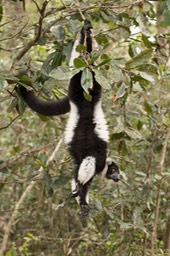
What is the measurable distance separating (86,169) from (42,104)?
564 millimetres

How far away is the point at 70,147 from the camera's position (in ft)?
10.9

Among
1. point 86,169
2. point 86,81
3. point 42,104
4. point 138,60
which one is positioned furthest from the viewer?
point 42,104

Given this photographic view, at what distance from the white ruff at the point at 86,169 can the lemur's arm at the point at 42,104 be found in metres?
0.41

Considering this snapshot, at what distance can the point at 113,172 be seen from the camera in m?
3.48

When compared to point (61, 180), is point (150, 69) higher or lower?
higher

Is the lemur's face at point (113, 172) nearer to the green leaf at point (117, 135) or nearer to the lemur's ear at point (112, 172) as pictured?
the lemur's ear at point (112, 172)

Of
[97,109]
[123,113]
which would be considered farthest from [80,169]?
[123,113]

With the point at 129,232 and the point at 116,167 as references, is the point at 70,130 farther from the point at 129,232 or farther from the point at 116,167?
the point at 129,232

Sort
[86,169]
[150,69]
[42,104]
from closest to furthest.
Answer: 1. [150,69]
2. [86,169]
3. [42,104]

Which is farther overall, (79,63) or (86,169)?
(86,169)

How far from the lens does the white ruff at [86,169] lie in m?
3.21

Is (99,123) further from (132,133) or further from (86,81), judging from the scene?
(86,81)

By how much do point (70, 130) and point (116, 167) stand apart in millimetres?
489

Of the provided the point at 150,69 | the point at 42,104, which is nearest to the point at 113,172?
the point at 42,104
